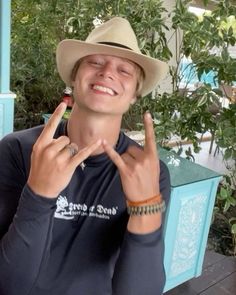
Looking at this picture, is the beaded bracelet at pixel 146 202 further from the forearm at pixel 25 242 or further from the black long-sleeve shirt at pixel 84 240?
the forearm at pixel 25 242

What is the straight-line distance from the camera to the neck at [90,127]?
87 centimetres

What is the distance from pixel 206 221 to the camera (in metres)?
1.75

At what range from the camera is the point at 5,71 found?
2539 millimetres

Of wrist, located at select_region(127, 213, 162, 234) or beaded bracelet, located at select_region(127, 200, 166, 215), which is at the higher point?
beaded bracelet, located at select_region(127, 200, 166, 215)

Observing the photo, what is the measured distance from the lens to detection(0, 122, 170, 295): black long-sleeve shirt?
79 centimetres

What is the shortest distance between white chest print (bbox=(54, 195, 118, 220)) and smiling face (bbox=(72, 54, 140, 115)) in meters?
0.26

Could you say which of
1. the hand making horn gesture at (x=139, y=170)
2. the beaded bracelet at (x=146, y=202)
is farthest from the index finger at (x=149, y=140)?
the beaded bracelet at (x=146, y=202)

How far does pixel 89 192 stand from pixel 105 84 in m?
0.30

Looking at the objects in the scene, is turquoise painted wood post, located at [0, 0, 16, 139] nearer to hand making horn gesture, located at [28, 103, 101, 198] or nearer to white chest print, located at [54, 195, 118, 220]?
white chest print, located at [54, 195, 118, 220]

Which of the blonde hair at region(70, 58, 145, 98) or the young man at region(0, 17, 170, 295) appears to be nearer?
the young man at region(0, 17, 170, 295)

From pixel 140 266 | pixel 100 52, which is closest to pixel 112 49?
pixel 100 52

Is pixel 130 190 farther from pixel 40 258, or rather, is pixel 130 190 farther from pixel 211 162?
pixel 211 162

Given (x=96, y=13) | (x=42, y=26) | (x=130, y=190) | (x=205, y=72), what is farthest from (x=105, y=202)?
(x=42, y=26)

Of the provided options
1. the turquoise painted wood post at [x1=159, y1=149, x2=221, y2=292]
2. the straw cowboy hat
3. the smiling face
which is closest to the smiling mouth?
the smiling face
